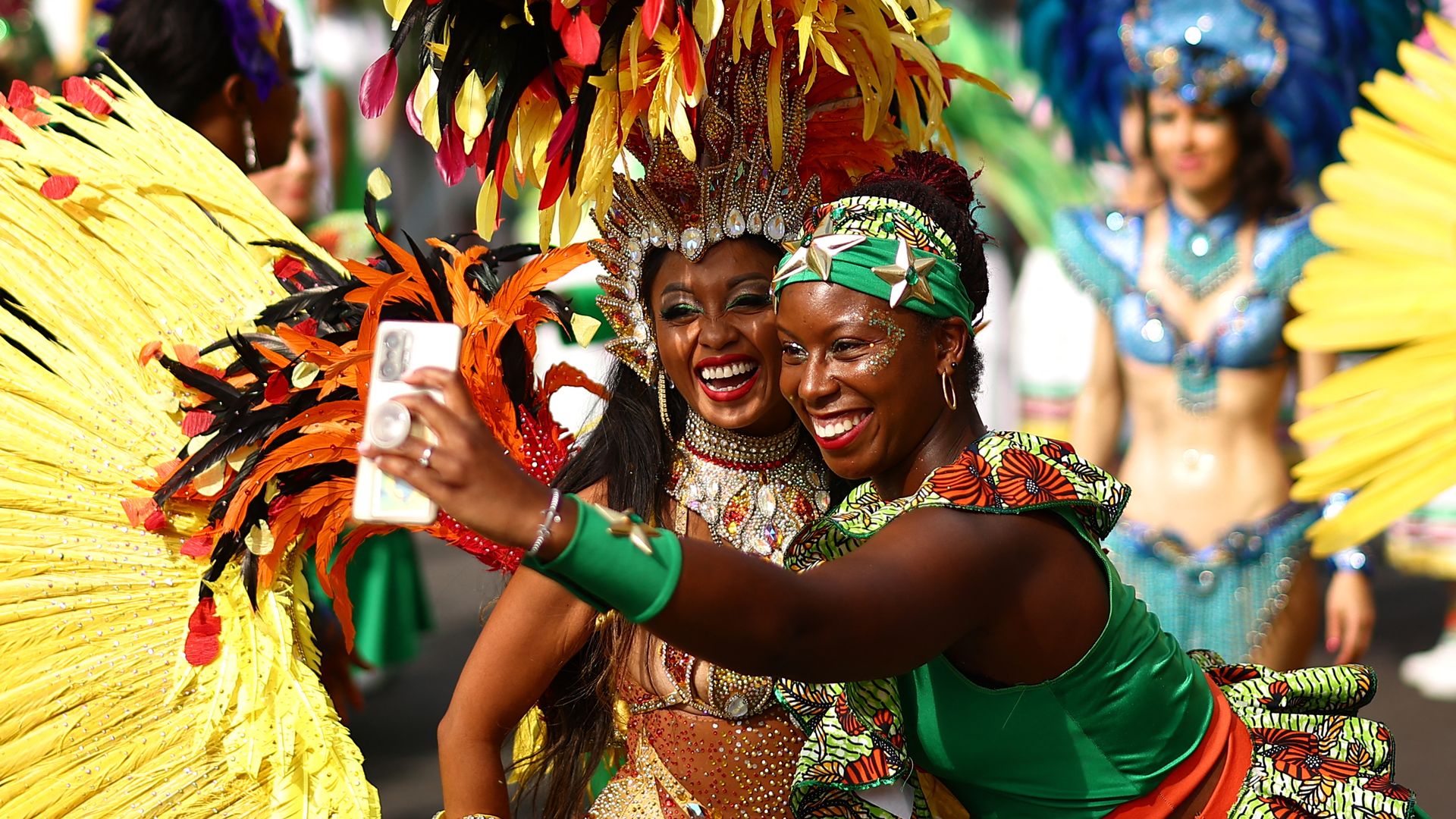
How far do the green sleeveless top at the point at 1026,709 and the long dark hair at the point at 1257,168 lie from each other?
2606 mm

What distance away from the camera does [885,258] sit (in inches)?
80.8

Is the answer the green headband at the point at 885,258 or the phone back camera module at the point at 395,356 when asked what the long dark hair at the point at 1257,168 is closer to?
the green headband at the point at 885,258

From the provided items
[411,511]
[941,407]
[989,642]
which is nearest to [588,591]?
[411,511]

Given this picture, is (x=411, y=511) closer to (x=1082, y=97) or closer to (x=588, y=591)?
(x=588, y=591)

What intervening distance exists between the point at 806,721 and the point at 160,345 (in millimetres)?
1355

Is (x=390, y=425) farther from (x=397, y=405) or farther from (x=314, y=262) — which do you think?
(x=314, y=262)

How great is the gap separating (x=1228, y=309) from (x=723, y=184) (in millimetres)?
2285

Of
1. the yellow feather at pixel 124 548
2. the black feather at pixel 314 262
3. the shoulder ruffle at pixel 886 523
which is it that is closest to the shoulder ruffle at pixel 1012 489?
the shoulder ruffle at pixel 886 523

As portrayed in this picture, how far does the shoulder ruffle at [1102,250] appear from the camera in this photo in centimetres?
458

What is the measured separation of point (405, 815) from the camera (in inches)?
201

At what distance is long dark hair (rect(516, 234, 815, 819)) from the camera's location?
2.59 m

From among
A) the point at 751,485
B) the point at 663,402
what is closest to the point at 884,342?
the point at 751,485

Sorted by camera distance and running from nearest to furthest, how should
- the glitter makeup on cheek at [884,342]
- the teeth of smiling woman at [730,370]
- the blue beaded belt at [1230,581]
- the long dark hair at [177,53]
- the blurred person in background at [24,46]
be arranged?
the glitter makeup on cheek at [884,342], the teeth of smiling woman at [730,370], the long dark hair at [177,53], the blue beaded belt at [1230,581], the blurred person in background at [24,46]

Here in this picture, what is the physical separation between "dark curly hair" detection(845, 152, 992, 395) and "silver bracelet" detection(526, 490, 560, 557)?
0.73 meters
